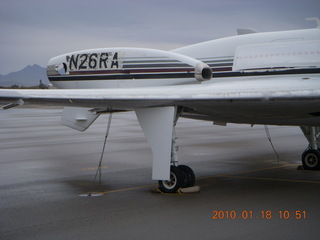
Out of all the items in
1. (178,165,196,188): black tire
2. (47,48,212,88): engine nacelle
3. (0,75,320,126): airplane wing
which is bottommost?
(178,165,196,188): black tire

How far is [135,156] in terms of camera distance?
52.4 ft

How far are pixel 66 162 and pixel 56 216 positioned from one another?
6.67m

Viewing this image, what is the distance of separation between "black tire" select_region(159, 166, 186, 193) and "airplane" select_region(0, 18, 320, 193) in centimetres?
2

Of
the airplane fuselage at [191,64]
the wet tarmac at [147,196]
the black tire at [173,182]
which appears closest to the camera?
the wet tarmac at [147,196]

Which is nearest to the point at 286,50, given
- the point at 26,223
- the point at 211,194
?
the point at 211,194

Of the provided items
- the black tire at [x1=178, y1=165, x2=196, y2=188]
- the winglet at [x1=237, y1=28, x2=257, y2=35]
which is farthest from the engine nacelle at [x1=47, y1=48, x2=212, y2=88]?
the winglet at [x1=237, y1=28, x2=257, y2=35]

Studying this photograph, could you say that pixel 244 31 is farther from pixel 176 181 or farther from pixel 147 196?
pixel 147 196

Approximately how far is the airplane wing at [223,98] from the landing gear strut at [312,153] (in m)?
2.83

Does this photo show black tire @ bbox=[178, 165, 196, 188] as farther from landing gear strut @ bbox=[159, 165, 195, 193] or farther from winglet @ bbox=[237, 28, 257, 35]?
winglet @ bbox=[237, 28, 257, 35]

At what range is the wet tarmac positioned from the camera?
7466 millimetres

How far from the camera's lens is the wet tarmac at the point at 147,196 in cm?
747

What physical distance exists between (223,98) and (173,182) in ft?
6.78
